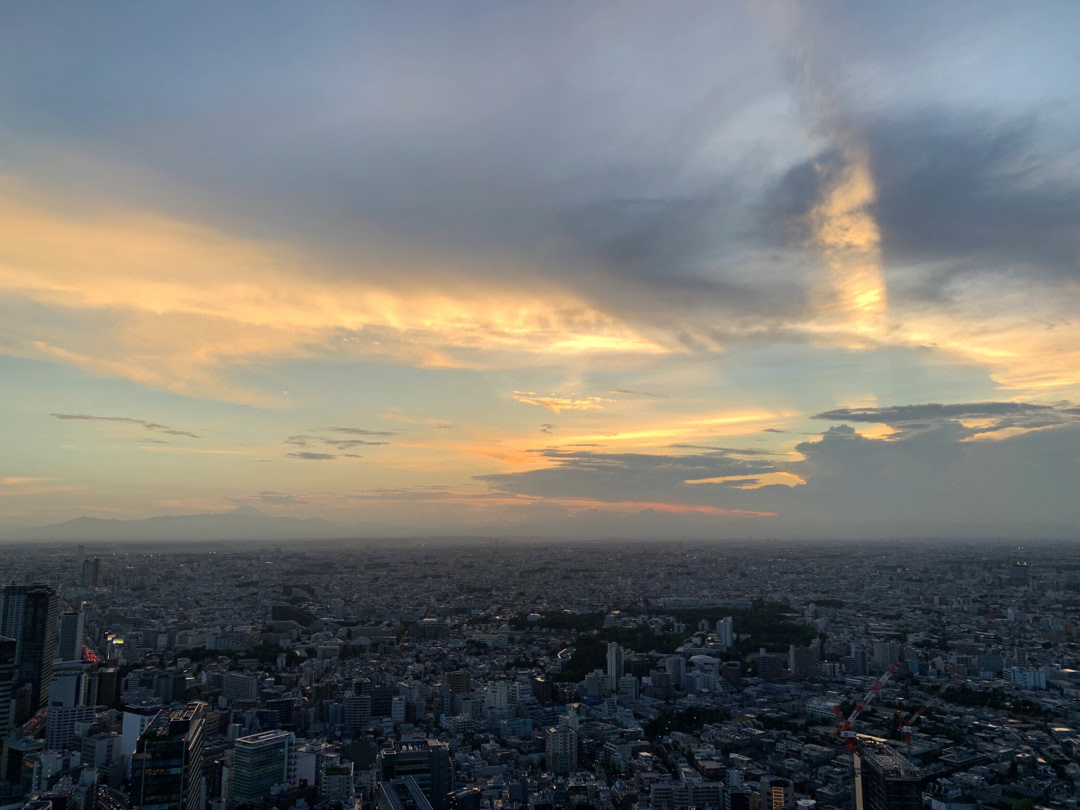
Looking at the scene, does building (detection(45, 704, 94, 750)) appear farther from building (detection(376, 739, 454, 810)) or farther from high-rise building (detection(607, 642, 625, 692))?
high-rise building (detection(607, 642, 625, 692))

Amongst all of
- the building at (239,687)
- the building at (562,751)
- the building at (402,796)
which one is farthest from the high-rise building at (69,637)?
the building at (562,751)

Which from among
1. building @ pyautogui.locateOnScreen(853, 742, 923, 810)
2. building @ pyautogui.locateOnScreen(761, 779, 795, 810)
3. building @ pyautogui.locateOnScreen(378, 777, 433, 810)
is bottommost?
building @ pyautogui.locateOnScreen(761, 779, 795, 810)

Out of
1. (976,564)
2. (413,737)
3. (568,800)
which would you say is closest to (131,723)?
(413,737)

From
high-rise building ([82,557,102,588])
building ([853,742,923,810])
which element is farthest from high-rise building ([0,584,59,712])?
high-rise building ([82,557,102,588])

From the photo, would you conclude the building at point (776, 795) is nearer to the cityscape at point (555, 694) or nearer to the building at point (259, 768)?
the cityscape at point (555, 694)

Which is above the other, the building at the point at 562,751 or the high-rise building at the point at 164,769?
the high-rise building at the point at 164,769

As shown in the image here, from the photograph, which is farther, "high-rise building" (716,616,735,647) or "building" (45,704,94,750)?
"high-rise building" (716,616,735,647)

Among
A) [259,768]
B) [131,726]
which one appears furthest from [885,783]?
[131,726]
